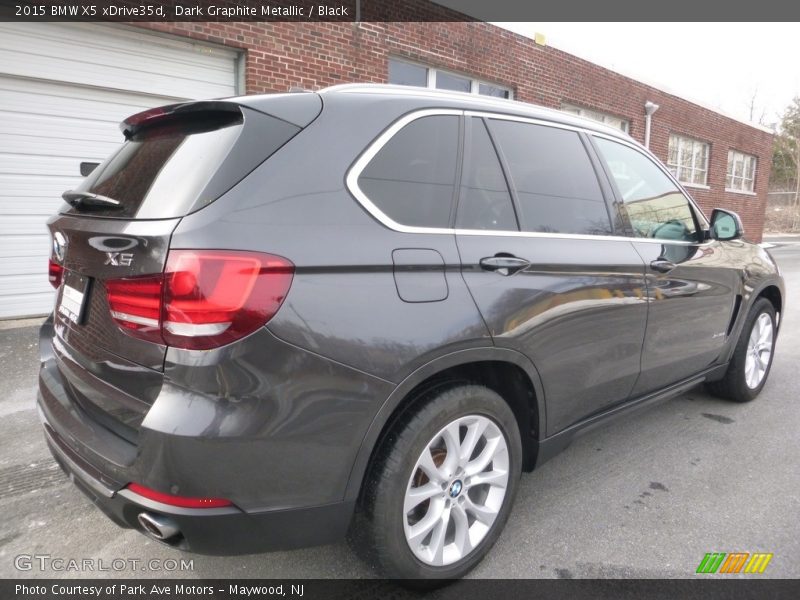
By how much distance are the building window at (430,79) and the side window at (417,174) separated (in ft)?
22.1

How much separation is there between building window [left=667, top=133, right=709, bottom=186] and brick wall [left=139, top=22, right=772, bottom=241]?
31cm

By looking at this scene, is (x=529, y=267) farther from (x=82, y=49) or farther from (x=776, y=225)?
(x=776, y=225)

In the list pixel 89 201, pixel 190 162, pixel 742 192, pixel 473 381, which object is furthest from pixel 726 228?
pixel 742 192

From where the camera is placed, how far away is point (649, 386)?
3.08m

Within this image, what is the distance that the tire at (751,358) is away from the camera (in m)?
3.93

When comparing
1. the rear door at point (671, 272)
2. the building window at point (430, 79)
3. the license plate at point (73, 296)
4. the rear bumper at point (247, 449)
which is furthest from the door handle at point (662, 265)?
the building window at point (430, 79)

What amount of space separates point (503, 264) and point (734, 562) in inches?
64.0

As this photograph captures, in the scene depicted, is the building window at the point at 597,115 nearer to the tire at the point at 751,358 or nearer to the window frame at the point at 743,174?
the window frame at the point at 743,174

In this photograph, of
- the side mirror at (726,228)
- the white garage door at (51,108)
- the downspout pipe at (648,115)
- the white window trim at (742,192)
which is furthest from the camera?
the white window trim at (742,192)

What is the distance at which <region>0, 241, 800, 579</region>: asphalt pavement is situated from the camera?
2.31 m

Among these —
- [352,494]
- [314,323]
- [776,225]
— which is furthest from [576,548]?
[776,225]

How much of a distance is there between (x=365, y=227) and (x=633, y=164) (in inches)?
79.8

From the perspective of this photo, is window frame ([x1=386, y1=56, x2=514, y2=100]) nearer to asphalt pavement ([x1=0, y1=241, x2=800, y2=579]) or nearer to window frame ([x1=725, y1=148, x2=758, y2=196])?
asphalt pavement ([x1=0, y1=241, x2=800, y2=579])

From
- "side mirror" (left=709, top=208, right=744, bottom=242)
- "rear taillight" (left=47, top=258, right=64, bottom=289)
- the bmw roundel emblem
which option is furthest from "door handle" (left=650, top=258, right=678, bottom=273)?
"rear taillight" (left=47, top=258, right=64, bottom=289)
